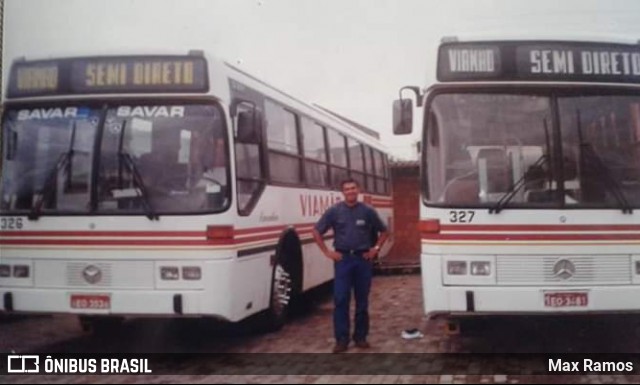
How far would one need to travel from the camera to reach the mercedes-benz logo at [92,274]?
820cm

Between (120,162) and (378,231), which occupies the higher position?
(120,162)

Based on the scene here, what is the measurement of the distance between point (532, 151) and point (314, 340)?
3.35 meters

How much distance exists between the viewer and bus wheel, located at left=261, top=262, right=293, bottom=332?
9.97m

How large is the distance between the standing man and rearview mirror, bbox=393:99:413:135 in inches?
32.1

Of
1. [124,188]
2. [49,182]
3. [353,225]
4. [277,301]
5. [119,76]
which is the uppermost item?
[119,76]

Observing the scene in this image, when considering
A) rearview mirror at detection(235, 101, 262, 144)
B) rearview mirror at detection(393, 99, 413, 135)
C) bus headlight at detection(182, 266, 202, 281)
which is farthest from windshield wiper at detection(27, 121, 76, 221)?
rearview mirror at detection(393, 99, 413, 135)

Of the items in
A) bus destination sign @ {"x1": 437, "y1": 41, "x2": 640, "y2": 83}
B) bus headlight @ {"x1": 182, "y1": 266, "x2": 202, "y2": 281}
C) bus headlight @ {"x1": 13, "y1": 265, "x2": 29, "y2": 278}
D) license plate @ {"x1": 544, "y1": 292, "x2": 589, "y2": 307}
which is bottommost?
license plate @ {"x1": 544, "y1": 292, "x2": 589, "y2": 307}

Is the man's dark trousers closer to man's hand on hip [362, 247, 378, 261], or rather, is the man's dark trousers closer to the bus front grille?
man's hand on hip [362, 247, 378, 261]

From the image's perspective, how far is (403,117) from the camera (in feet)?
29.7

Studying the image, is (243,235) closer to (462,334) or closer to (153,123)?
(153,123)

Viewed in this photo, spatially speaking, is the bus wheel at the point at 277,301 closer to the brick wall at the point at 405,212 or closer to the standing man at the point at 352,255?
the standing man at the point at 352,255

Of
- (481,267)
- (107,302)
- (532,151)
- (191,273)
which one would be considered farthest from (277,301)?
(532,151)

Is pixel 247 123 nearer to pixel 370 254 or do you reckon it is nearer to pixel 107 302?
pixel 370 254

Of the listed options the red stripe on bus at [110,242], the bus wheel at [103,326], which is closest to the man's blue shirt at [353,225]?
the red stripe on bus at [110,242]
